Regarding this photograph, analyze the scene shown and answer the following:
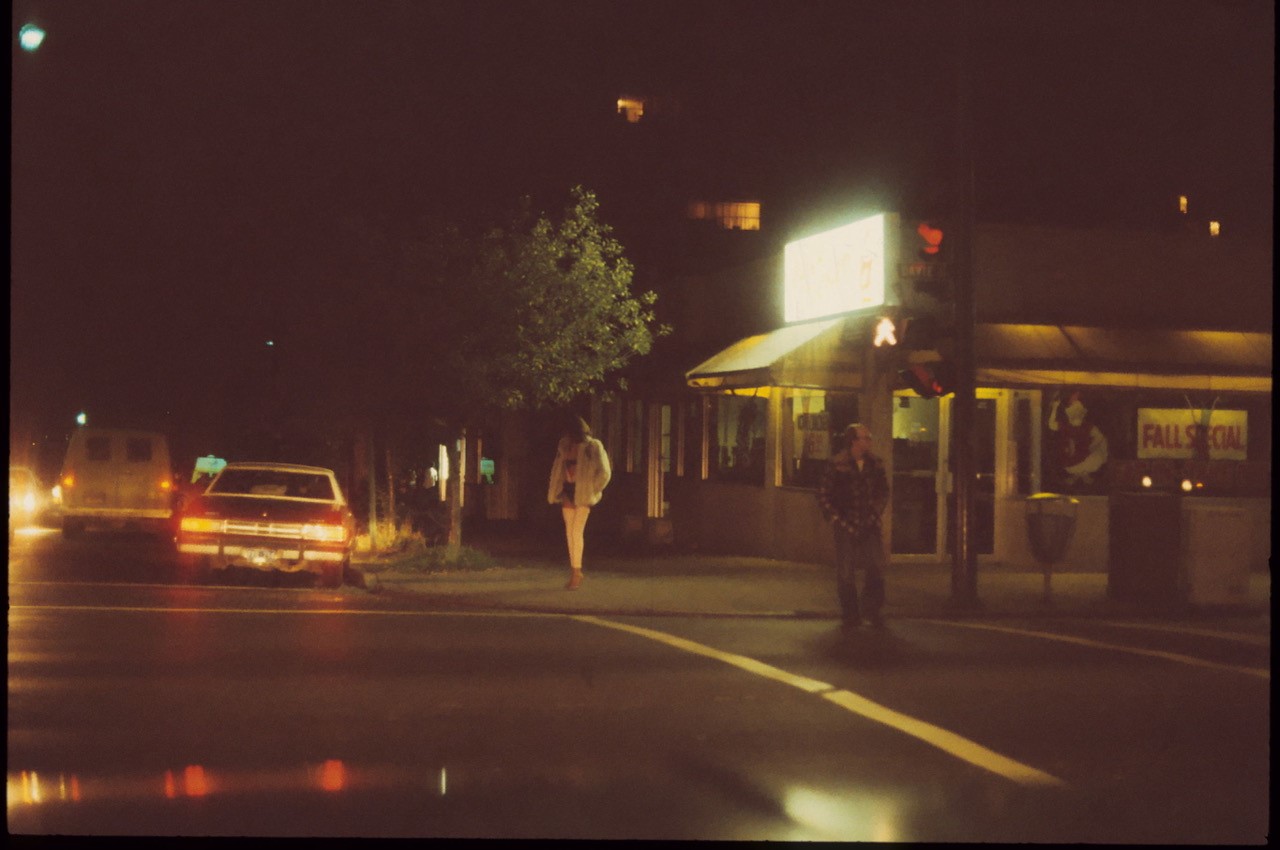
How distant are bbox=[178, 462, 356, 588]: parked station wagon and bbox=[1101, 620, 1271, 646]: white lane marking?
817 centimetres

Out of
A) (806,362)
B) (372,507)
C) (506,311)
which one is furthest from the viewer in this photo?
(372,507)

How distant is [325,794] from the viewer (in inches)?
278

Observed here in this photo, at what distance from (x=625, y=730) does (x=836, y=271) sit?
12455 millimetres

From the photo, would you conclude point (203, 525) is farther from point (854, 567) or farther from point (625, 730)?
point (625, 730)

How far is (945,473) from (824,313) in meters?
2.64

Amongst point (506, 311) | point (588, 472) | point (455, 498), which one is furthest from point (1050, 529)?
point (455, 498)

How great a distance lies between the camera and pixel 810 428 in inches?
850

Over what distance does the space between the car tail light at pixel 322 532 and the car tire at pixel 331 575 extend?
289 mm

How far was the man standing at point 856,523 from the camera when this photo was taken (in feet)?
45.3

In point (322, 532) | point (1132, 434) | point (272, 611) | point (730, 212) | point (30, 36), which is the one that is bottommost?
point (272, 611)

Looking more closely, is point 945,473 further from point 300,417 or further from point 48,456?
point 48,456

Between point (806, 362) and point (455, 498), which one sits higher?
point (806, 362)

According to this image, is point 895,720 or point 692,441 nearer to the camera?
point 895,720

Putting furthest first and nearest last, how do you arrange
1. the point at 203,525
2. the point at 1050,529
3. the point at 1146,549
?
the point at 203,525
the point at 1050,529
the point at 1146,549
